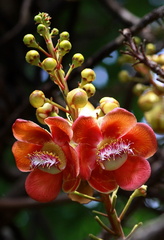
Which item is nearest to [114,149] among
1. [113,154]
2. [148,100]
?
[113,154]

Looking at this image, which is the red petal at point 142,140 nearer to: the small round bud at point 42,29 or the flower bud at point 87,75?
the flower bud at point 87,75

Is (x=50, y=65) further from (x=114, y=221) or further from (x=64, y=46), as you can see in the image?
(x=114, y=221)

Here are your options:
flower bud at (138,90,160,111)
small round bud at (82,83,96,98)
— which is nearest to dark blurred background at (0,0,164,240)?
flower bud at (138,90,160,111)

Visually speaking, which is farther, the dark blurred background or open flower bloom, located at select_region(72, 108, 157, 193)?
the dark blurred background

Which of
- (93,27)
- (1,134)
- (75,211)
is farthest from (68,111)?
(93,27)

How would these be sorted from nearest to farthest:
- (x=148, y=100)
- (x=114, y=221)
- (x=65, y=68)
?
1. (x=114, y=221)
2. (x=148, y=100)
3. (x=65, y=68)

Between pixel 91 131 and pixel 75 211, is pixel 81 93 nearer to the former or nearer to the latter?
pixel 91 131

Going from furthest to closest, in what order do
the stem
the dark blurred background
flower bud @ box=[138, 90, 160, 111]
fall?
the dark blurred background < flower bud @ box=[138, 90, 160, 111] < the stem

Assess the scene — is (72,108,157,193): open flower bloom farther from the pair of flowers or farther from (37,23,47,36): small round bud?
(37,23,47,36): small round bud
